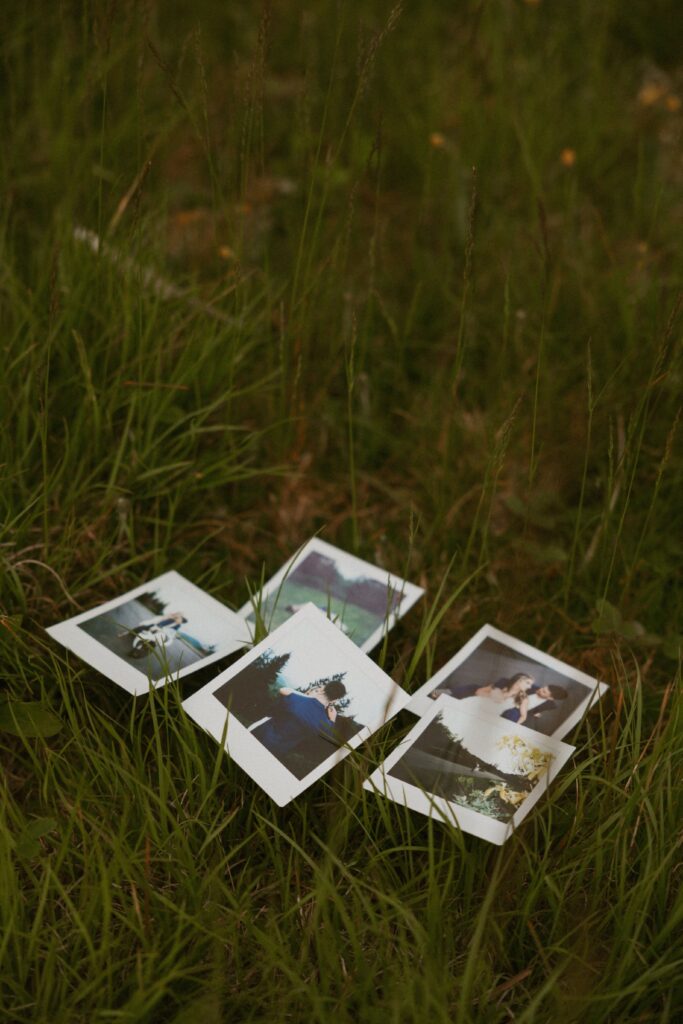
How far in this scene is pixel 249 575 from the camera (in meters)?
1.96

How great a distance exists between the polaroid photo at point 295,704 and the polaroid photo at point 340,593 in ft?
0.37

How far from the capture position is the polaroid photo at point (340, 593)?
1772mm

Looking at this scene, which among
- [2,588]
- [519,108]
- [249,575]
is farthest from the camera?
[519,108]

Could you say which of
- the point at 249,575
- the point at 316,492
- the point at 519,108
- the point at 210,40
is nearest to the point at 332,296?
the point at 316,492

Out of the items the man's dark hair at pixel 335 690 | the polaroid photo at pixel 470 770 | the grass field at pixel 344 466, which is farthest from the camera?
the man's dark hair at pixel 335 690

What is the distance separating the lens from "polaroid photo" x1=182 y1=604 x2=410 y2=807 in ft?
4.83

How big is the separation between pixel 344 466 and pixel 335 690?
76 centimetres

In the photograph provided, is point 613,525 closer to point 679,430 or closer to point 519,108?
point 679,430

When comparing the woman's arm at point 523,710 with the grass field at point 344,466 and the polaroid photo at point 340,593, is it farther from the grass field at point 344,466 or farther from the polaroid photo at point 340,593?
the polaroid photo at point 340,593

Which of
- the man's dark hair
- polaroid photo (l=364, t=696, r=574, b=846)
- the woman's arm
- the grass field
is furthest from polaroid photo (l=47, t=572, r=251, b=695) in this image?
the woman's arm

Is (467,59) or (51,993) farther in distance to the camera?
(467,59)

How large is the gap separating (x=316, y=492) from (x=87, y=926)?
3.62ft

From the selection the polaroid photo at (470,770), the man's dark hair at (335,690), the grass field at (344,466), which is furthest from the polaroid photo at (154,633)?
the polaroid photo at (470,770)

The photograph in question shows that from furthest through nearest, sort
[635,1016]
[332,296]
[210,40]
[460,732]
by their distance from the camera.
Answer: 1. [210,40]
2. [332,296]
3. [460,732]
4. [635,1016]
